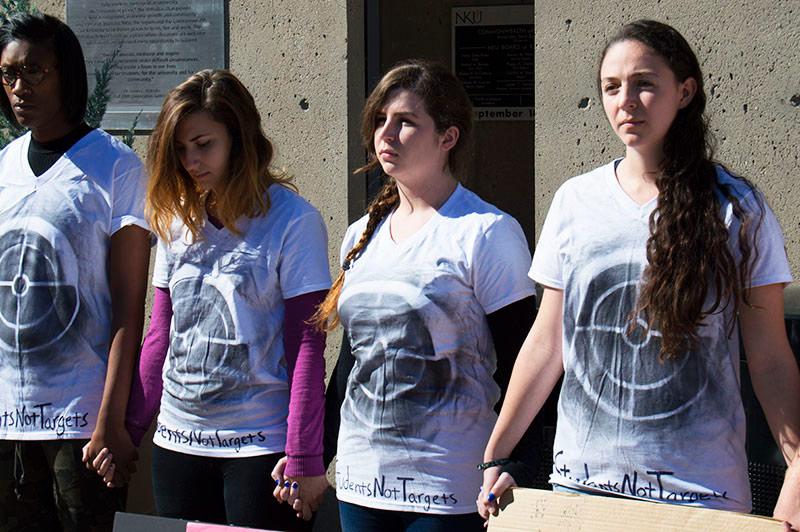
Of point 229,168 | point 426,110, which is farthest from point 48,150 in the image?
point 426,110

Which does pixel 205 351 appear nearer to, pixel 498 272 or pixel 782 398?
pixel 498 272

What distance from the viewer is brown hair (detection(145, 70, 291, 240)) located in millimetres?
3309

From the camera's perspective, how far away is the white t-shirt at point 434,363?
287 cm

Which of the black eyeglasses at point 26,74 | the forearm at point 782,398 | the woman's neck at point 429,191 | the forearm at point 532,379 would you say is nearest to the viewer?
the forearm at point 782,398

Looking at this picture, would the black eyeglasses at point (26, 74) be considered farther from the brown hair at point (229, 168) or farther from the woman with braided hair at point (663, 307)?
the woman with braided hair at point (663, 307)

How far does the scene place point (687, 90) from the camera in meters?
2.63

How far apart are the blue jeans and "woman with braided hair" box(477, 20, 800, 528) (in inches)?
8.7

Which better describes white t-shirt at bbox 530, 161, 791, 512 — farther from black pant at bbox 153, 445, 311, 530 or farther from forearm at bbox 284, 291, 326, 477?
black pant at bbox 153, 445, 311, 530

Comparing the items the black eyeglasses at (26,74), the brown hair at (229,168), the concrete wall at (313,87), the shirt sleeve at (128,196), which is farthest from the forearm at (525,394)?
the concrete wall at (313,87)

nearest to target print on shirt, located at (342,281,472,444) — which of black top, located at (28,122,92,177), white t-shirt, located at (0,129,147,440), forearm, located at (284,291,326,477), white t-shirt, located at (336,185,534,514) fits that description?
white t-shirt, located at (336,185,534,514)

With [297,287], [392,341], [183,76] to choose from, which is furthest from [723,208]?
[183,76]

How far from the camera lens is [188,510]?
10.6ft

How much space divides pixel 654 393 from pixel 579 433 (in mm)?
207

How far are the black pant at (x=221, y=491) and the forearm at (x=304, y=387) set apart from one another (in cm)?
12
